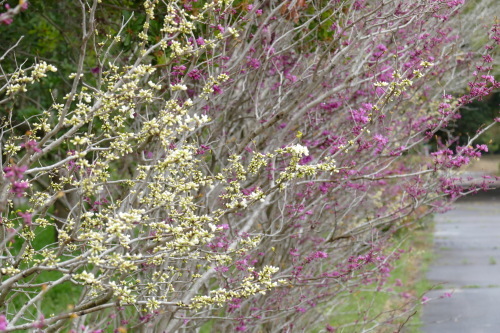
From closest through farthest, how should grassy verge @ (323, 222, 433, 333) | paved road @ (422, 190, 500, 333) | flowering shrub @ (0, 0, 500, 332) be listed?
flowering shrub @ (0, 0, 500, 332) → grassy verge @ (323, 222, 433, 333) → paved road @ (422, 190, 500, 333)

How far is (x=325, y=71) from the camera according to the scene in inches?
229

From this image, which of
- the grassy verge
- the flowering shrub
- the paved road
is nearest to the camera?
the flowering shrub

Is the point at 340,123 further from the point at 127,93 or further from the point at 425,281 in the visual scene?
the point at 425,281

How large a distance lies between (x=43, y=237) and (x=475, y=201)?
22.8 m

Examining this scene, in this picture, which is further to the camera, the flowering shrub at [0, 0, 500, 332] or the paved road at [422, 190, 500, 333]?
the paved road at [422, 190, 500, 333]

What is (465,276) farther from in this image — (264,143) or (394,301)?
(264,143)

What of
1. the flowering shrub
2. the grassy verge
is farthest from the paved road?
the flowering shrub

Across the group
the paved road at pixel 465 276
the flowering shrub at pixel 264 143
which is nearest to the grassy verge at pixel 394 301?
the paved road at pixel 465 276

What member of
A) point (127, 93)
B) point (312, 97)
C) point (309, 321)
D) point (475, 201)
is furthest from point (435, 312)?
point (475, 201)

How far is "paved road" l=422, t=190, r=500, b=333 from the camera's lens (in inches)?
429

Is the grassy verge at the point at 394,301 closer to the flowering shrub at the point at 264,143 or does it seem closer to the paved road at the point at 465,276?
the paved road at the point at 465,276

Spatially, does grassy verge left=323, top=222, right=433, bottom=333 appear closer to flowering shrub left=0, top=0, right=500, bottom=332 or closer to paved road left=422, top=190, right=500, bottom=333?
Answer: paved road left=422, top=190, right=500, bottom=333

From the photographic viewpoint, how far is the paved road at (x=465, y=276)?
429 inches

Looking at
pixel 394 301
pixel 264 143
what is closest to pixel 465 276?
pixel 394 301
